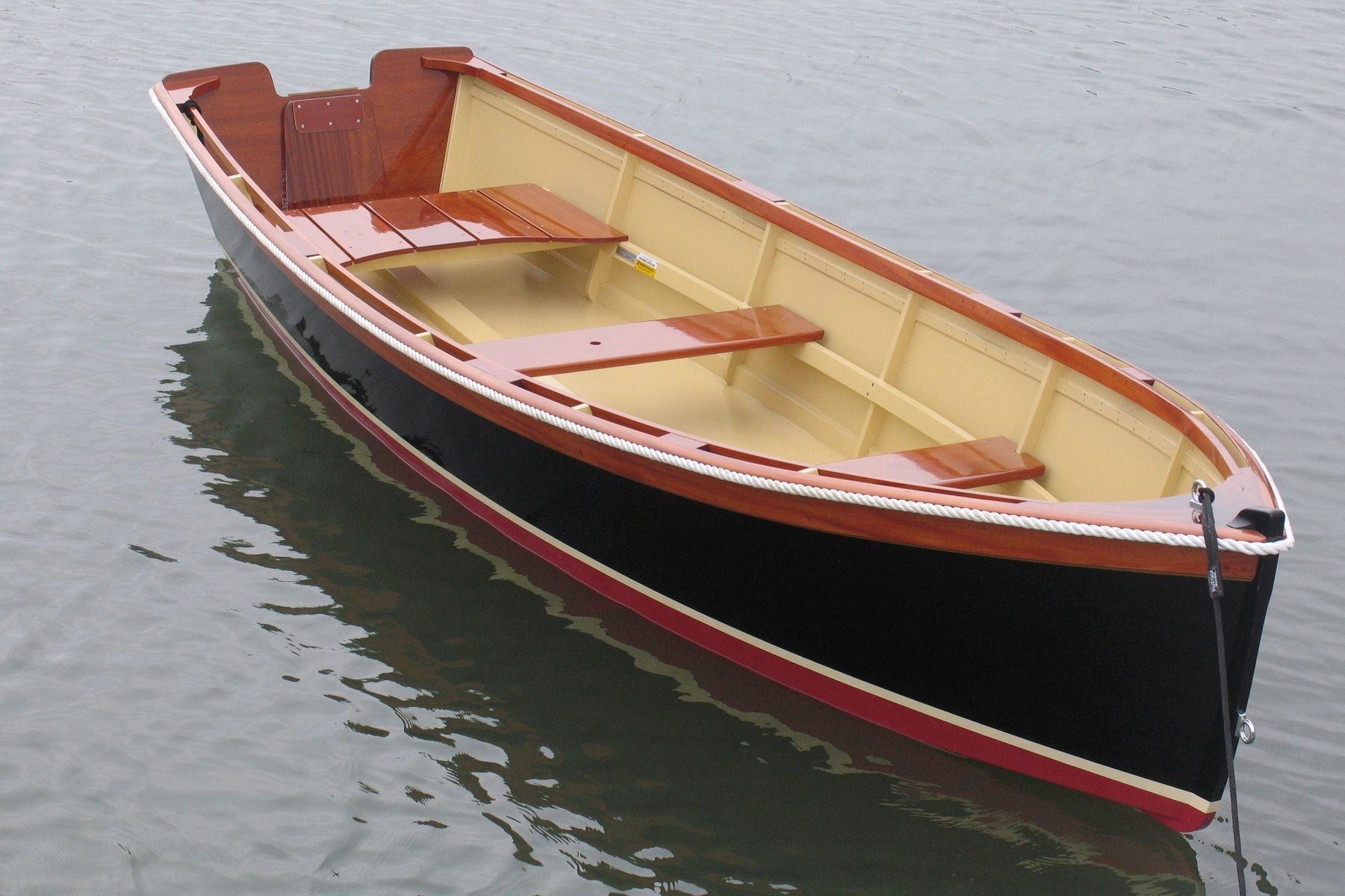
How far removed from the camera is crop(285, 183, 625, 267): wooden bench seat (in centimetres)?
649

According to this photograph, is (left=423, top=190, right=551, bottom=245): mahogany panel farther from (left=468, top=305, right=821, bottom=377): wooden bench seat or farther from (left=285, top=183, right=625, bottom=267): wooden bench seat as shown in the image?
(left=468, top=305, right=821, bottom=377): wooden bench seat

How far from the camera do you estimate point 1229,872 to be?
417 centimetres

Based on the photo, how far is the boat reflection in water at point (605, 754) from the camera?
414cm

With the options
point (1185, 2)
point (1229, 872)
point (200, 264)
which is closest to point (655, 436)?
point (1229, 872)

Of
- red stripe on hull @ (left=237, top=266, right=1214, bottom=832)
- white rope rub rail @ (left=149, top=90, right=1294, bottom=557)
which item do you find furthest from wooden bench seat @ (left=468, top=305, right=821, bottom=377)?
red stripe on hull @ (left=237, top=266, right=1214, bottom=832)

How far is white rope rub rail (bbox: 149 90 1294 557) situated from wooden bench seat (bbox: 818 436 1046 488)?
0.60 ft

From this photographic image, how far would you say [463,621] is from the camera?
5.18 meters

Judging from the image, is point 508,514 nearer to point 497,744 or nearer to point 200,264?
point 497,744

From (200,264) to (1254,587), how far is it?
6.60 m

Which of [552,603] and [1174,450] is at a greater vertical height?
[1174,450]

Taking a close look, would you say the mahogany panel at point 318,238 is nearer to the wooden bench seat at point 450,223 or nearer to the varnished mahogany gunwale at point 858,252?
the wooden bench seat at point 450,223

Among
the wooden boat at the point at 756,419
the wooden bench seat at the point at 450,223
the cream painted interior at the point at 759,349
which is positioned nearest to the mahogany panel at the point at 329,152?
the wooden boat at the point at 756,419

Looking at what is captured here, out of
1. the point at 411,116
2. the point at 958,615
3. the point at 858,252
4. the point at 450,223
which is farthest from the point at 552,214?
the point at 958,615

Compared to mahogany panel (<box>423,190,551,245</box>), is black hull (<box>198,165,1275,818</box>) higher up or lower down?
lower down
